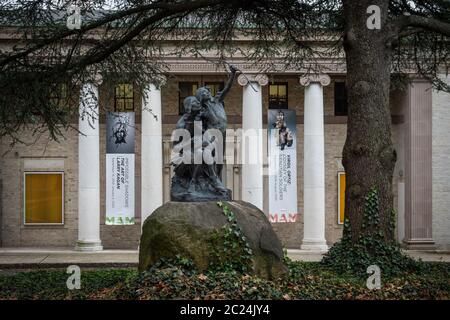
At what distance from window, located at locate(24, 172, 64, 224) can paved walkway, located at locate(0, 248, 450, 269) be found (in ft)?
6.55

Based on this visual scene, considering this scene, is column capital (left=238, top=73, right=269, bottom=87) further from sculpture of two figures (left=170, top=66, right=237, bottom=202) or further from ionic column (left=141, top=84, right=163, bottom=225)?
→ sculpture of two figures (left=170, top=66, right=237, bottom=202)

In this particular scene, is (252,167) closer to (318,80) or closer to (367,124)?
(318,80)

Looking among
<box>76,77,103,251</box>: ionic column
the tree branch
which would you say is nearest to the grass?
the tree branch

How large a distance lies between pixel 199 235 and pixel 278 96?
2203 centimetres

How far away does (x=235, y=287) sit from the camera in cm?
1169

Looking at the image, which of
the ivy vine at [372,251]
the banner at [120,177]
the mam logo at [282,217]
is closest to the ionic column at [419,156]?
the mam logo at [282,217]

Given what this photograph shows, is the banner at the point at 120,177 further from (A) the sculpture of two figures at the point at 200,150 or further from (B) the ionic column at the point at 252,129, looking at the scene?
(A) the sculpture of two figures at the point at 200,150

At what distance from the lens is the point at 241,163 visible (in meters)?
32.8

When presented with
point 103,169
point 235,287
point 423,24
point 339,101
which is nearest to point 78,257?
point 103,169

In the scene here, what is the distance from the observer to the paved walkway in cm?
2498

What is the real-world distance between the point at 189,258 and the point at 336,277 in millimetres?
3690

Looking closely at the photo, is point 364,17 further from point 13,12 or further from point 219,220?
point 13,12
